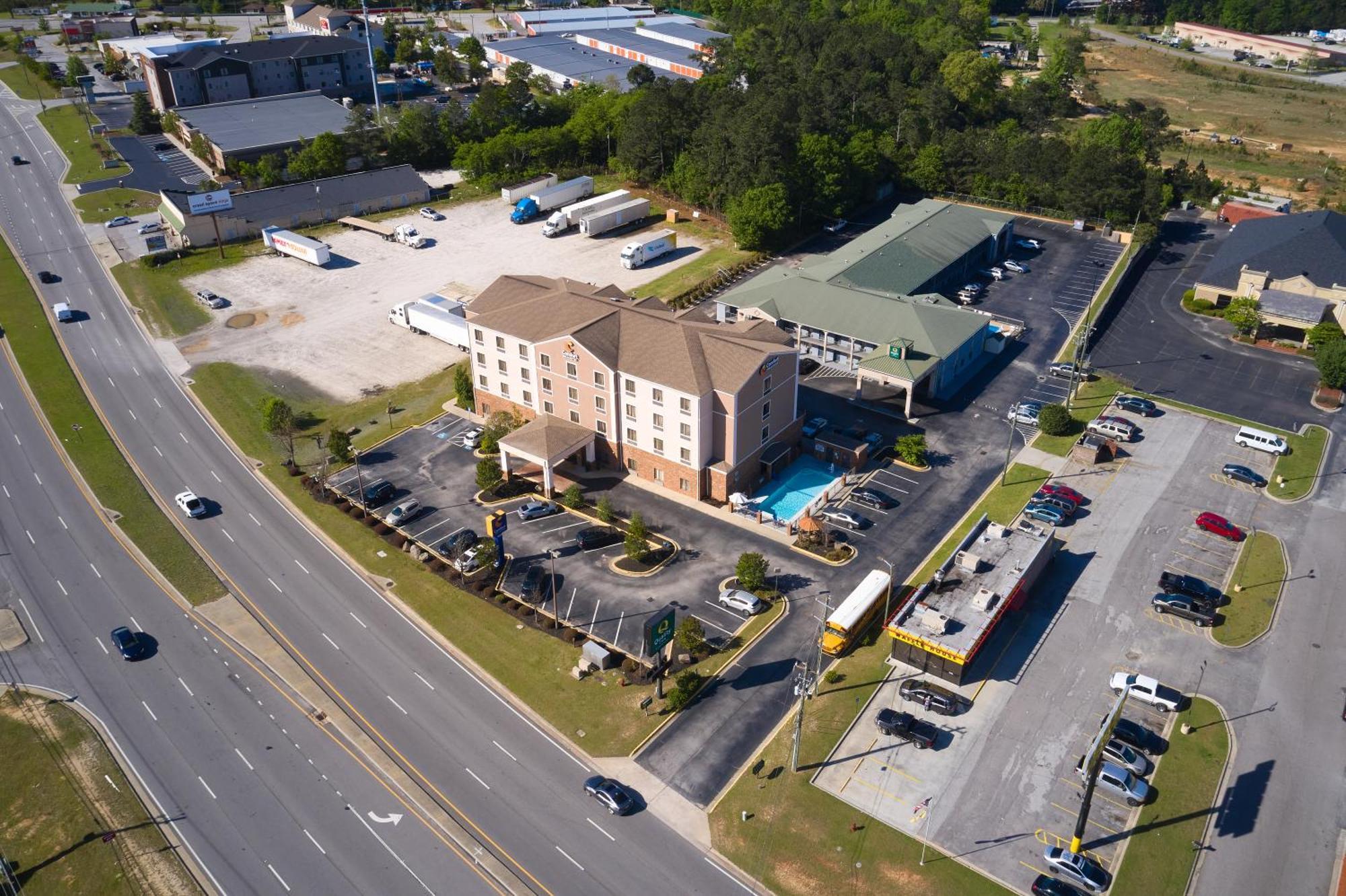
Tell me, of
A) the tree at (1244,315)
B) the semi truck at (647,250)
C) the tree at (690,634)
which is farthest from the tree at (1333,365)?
the semi truck at (647,250)

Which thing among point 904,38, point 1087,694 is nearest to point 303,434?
point 1087,694

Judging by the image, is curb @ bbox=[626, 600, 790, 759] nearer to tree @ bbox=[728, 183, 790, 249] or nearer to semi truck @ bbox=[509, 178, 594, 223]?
tree @ bbox=[728, 183, 790, 249]

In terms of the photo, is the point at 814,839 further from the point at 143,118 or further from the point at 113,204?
the point at 143,118

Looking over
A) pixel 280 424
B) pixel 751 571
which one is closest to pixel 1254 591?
pixel 751 571

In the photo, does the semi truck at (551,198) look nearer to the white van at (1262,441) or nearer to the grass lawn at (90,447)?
the grass lawn at (90,447)

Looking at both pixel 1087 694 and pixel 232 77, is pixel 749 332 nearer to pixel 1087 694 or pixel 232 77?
pixel 1087 694

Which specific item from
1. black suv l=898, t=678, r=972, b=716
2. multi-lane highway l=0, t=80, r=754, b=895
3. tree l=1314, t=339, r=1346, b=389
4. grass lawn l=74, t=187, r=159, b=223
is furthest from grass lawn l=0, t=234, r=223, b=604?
tree l=1314, t=339, r=1346, b=389
